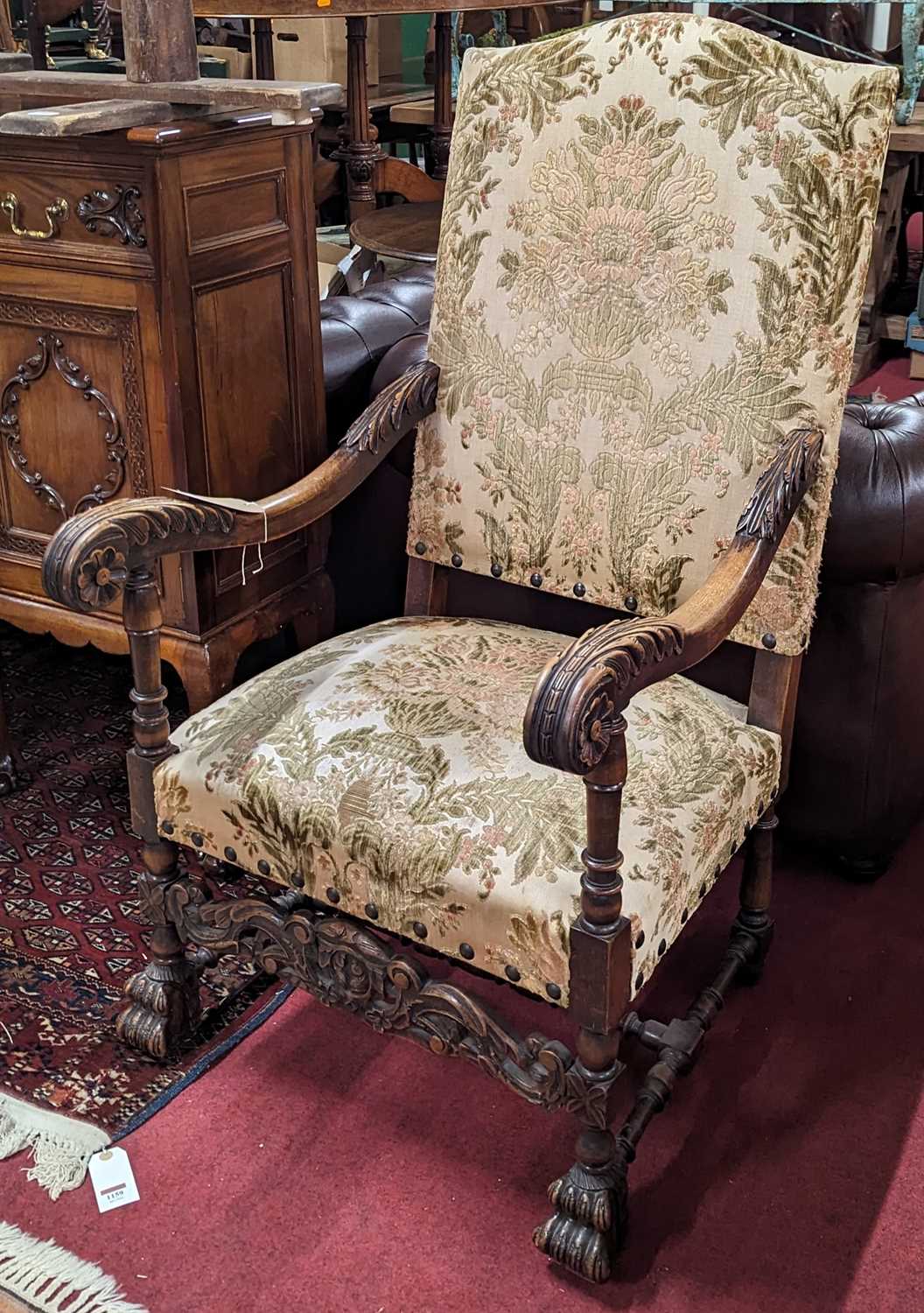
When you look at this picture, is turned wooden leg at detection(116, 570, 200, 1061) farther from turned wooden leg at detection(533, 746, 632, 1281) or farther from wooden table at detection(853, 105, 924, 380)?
wooden table at detection(853, 105, 924, 380)

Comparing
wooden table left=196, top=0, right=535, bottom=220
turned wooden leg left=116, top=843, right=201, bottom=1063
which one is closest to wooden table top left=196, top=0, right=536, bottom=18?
wooden table left=196, top=0, right=535, bottom=220

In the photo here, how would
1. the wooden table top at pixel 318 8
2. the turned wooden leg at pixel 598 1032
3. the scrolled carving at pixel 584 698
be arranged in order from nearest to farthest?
the scrolled carving at pixel 584 698 < the turned wooden leg at pixel 598 1032 < the wooden table top at pixel 318 8

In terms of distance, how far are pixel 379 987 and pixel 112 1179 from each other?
1.40 ft

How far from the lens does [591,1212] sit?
1.47m

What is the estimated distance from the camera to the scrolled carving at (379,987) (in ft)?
4.68

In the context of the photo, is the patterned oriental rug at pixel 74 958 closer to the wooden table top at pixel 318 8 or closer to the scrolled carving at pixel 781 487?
the scrolled carving at pixel 781 487

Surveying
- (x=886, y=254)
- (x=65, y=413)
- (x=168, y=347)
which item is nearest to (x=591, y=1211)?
(x=168, y=347)

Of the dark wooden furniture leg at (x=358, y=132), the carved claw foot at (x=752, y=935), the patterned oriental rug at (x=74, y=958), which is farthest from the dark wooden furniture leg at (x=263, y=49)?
the carved claw foot at (x=752, y=935)

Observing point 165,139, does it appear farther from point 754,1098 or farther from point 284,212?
Answer: point 754,1098

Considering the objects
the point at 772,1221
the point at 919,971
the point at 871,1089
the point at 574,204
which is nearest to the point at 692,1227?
the point at 772,1221

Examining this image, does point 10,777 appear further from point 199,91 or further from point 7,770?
point 199,91

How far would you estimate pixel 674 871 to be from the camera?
4.67ft

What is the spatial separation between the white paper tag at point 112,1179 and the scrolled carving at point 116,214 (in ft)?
3.87

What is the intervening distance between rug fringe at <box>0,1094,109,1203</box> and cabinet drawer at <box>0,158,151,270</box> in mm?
1125
